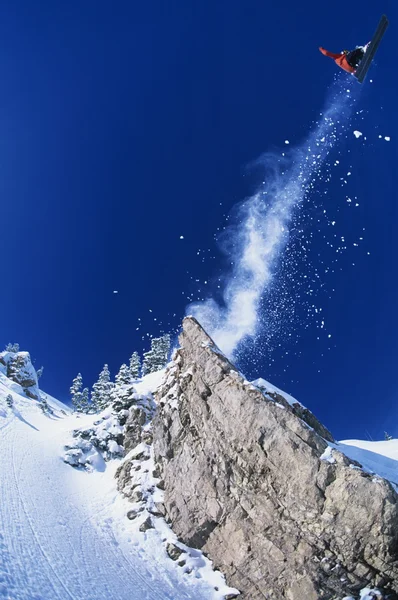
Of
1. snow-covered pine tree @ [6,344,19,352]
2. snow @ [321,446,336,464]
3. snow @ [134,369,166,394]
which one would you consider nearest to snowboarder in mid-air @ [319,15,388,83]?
snow @ [321,446,336,464]

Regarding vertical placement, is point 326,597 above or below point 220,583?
above

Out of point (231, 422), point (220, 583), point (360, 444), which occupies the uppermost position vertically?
point (360, 444)

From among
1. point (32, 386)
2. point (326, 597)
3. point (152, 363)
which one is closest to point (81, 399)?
point (32, 386)

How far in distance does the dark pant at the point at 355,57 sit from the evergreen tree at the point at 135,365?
4712 cm

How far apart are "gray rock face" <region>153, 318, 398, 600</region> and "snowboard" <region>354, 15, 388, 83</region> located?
18.5 meters

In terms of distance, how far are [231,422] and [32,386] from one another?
60473 millimetres

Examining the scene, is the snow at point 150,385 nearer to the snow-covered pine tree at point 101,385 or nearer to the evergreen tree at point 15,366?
the snow-covered pine tree at point 101,385

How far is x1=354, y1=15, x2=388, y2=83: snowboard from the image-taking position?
489 inches

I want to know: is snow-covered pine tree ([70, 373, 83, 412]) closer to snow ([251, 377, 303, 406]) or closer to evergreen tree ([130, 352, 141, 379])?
evergreen tree ([130, 352, 141, 379])

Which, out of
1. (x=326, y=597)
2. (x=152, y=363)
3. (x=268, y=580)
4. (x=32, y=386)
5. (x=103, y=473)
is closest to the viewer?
(x=326, y=597)

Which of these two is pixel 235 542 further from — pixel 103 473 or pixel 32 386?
pixel 32 386

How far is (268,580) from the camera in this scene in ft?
56.8

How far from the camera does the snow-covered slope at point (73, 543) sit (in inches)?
537

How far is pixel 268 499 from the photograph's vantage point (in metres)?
19.5
